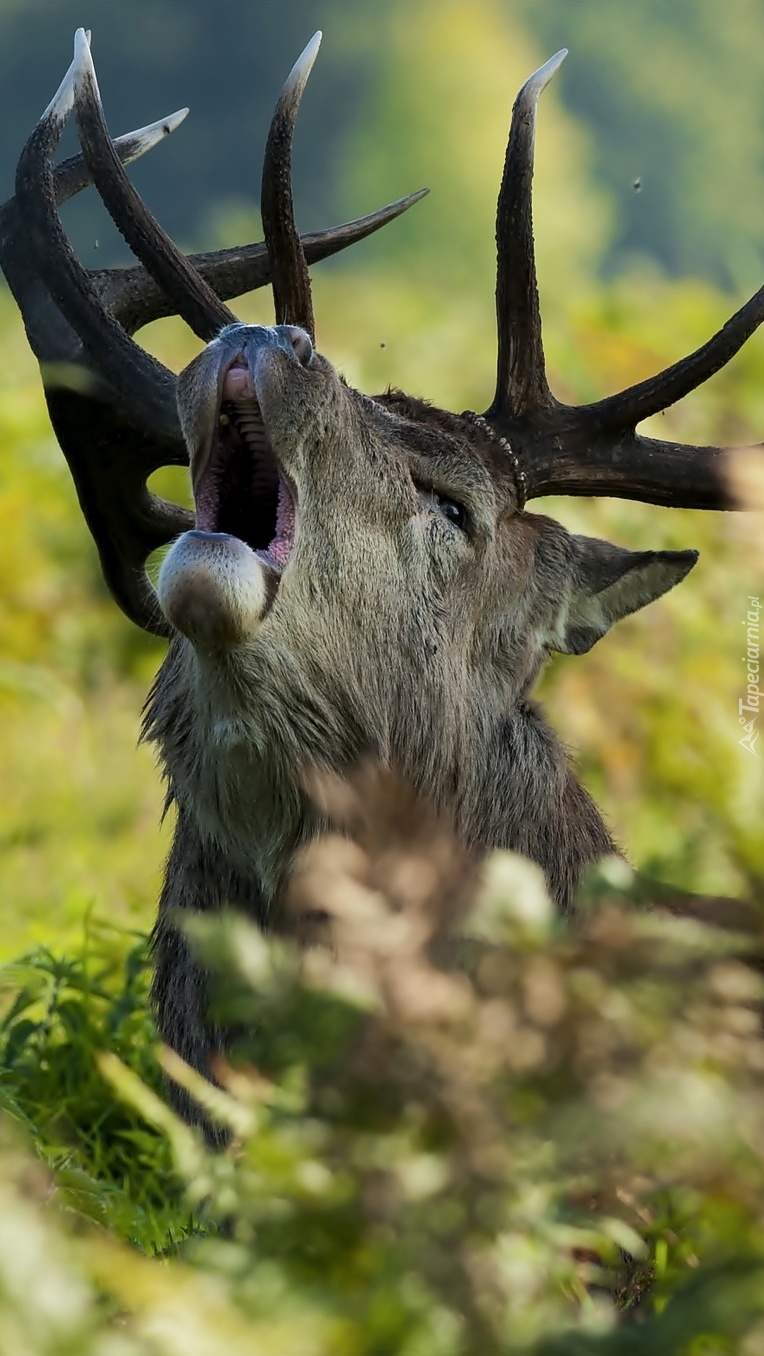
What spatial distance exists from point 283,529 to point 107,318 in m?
1.38

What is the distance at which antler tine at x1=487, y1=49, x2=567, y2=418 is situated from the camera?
5.01m

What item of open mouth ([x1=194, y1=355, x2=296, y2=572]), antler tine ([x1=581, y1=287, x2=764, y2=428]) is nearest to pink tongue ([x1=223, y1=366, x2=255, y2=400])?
open mouth ([x1=194, y1=355, x2=296, y2=572])

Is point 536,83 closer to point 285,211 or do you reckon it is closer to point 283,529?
point 285,211

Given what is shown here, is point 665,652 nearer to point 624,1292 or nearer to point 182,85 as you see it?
point 624,1292

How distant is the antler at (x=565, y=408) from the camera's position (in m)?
5.01

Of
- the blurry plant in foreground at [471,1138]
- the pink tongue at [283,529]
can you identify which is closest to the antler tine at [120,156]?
the pink tongue at [283,529]

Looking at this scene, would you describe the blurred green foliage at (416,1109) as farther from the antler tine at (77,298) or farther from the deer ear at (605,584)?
the antler tine at (77,298)

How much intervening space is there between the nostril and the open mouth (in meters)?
0.14

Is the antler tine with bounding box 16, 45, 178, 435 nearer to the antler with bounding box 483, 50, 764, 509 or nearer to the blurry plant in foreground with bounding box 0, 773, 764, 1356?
the antler with bounding box 483, 50, 764, 509

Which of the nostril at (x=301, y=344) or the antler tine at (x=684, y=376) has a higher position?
the antler tine at (x=684, y=376)

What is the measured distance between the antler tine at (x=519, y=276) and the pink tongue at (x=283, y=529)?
1.07 m

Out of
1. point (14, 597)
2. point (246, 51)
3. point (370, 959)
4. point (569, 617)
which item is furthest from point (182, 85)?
point (370, 959)

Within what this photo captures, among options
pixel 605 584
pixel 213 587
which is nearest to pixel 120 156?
pixel 605 584

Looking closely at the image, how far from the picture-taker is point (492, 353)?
44.5 ft
